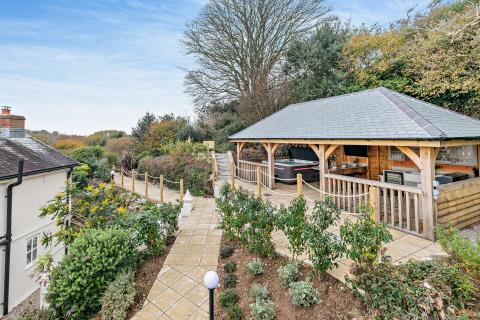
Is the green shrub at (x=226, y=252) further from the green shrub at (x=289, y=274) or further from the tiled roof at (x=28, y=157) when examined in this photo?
the tiled roof at (x=28, y=157)

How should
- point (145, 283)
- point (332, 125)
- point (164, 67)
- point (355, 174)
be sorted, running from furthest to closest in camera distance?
1. point (164, 67)
2. point (355, 174)
3. point (332, 125)
4. point (145, 283)

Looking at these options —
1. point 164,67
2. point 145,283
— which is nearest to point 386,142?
point 145,283

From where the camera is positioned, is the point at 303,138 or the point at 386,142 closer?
the point at 386,142

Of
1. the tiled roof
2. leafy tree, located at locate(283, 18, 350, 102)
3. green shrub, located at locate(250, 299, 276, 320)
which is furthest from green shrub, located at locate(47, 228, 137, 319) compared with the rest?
leafy tree, located at locate(283, 18, 350, 102)

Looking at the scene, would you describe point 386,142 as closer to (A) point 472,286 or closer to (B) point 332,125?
(B) point 332,125

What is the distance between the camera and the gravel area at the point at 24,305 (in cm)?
667

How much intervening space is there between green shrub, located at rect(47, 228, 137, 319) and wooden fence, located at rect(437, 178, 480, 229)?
7181 mm

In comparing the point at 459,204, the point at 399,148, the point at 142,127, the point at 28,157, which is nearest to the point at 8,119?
the point at 28,157

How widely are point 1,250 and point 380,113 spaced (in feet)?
39.5

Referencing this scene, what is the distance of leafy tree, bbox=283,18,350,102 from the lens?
17.5 meters

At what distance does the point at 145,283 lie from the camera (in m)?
4.76

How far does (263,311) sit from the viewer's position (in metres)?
3.46

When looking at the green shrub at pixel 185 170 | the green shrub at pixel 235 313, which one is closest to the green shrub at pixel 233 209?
the green shrub at pixel 235 313

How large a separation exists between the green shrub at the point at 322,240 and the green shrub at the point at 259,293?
3.05 ft
